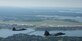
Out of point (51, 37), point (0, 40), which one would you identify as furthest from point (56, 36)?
point (0, 40)

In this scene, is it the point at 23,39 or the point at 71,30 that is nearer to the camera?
the point at 23,39

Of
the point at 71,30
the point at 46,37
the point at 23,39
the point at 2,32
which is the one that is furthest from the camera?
the point at 71,30

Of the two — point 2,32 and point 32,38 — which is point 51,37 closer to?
point 32,38

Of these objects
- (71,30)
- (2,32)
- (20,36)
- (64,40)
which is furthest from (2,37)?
(71,30)

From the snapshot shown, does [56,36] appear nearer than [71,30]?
Yes

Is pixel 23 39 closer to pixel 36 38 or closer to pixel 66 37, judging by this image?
pixel 36 38

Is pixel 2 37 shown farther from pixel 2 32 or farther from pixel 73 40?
pixel 73 40

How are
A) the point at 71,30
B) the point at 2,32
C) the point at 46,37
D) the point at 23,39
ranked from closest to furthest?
the point at 23,39, the point at 46,37, the point at 2,32, the point at 71,30

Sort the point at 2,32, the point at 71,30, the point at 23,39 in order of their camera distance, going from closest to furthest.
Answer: the point at 23,39
the point at 2,32
the point at 71,30
